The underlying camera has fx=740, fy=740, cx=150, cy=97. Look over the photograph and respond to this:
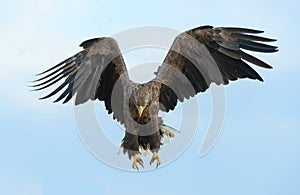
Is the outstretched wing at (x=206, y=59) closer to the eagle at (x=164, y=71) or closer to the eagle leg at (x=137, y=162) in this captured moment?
the eagle at (x=164, y=71)

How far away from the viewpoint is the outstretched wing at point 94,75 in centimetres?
1550

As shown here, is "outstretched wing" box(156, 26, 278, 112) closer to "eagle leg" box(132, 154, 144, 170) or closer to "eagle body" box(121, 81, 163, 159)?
"eagle body" box(121, 81, 163, 159)

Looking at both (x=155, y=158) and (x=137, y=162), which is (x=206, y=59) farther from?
(x=137, y=162)

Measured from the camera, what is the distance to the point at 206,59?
1573 cm

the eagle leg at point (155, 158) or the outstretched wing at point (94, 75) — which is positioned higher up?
the outstretched wing at point (94, 75)

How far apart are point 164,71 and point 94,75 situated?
1.50 meters

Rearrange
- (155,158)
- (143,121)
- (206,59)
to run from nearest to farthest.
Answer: (143,121) < (155,158) < (206,59)

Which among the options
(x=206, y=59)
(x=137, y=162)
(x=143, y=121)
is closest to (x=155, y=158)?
(x=137, y=162)

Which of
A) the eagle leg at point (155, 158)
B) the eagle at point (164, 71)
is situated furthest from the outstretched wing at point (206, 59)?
the eagle leg at point (155, 158)

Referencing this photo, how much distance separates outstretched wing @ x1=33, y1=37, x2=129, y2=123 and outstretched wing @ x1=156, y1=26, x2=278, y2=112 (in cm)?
90

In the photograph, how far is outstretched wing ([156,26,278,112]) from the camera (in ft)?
50.6

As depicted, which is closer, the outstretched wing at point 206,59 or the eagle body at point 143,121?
the eagle body at point 143,121

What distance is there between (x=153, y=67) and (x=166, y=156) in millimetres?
1937

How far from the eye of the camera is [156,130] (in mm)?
15125
